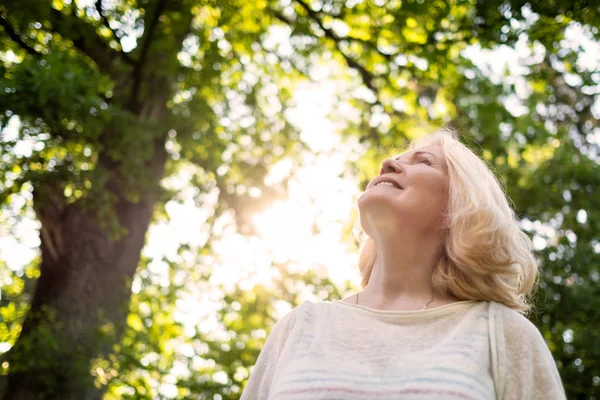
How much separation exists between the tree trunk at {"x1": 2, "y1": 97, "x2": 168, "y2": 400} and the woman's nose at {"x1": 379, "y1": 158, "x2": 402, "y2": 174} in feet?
13.6

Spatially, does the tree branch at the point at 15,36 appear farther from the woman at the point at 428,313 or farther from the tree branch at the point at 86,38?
the woman at the point at 428,313

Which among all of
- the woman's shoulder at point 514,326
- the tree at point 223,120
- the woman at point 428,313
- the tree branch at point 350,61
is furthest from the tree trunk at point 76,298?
the woman's shoulder at point 514,326

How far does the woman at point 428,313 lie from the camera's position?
6.53 feet

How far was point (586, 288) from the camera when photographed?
21.9ft

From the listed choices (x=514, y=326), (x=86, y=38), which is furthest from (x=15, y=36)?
(x=514, y=326)

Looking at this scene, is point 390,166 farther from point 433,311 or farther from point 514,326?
point 514,326

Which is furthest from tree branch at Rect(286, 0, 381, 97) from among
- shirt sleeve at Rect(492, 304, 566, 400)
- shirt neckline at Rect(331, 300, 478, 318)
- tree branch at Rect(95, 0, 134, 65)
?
shirt sleeve at Rect(492, 304, 566, 400)

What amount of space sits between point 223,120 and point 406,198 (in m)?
6.34

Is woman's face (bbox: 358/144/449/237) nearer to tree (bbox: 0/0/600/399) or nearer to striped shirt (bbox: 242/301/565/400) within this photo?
striped shirt (bbox: 242/301/565/400)

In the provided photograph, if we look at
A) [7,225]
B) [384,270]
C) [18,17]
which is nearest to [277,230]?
[7,225]

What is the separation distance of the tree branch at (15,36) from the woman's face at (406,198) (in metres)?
3.84

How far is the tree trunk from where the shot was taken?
5695mm

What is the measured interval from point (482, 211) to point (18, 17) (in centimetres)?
424

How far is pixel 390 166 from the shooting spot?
2568mm
